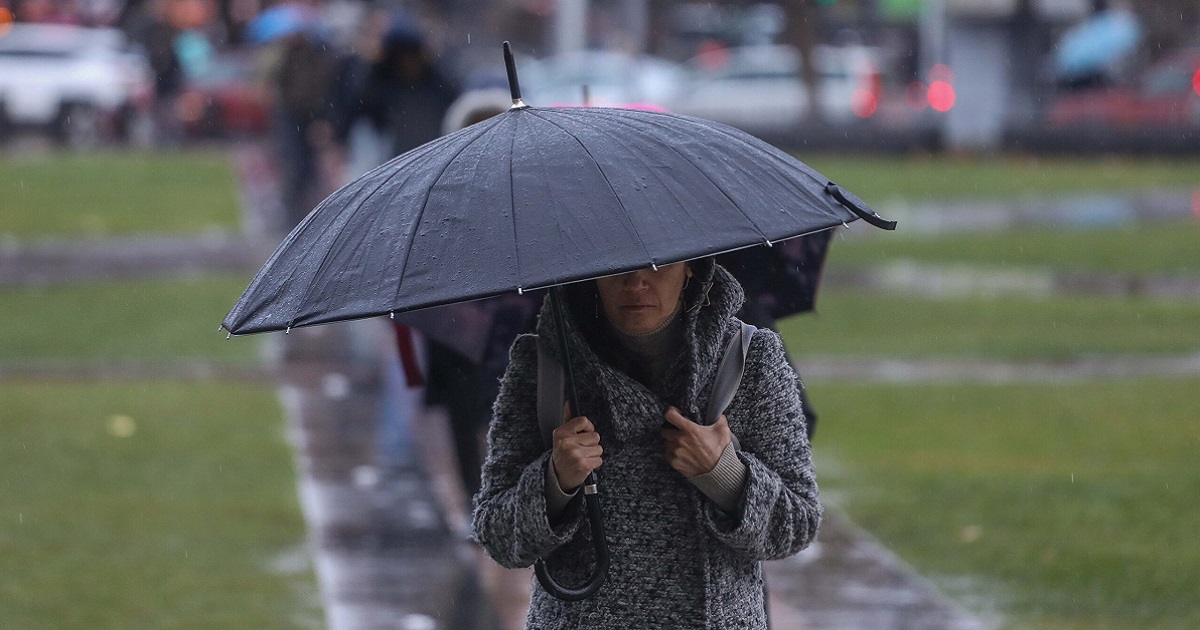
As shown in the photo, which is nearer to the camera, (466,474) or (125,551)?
(466,474)

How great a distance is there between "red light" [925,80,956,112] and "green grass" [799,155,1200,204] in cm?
412

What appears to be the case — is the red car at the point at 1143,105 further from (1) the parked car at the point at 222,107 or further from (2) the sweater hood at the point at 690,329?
(2) the sweater hood at the point at 690,329

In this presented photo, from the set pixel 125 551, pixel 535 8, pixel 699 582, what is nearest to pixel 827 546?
pixel 125 551

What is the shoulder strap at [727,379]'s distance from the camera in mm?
3230

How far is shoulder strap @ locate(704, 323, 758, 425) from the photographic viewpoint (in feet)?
10.6

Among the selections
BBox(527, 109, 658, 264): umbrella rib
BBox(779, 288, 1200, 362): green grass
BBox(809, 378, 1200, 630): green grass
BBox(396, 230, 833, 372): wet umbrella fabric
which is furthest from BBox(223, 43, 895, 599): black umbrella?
BBox(779, 288, 1200, 362): green grass

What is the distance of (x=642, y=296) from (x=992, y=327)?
949 centimetres

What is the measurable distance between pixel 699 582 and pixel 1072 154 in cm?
2566

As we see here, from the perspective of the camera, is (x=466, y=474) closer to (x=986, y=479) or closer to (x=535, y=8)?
(x=986, y=479)

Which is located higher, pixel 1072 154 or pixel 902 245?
pixel 902 245

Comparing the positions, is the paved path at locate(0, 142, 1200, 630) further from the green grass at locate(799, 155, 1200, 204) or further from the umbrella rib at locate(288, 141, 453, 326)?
the green grass at locate(799, 155, 1200, 204)

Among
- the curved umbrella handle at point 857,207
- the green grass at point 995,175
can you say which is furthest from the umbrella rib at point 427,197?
the green grass at point 995,175

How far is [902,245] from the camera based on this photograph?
17.3 m

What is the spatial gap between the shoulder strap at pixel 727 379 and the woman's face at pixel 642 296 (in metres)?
0.13
